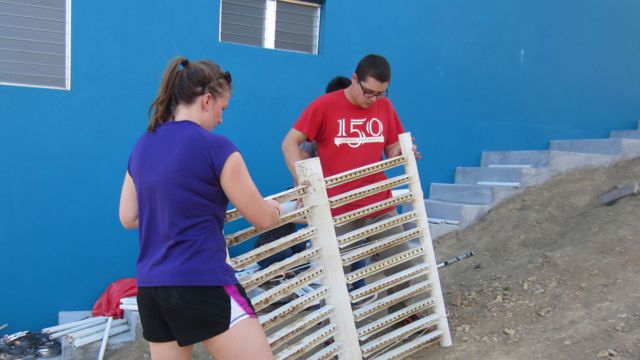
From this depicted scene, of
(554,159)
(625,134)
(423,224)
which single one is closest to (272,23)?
(423,224)

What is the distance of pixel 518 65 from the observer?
714 cm

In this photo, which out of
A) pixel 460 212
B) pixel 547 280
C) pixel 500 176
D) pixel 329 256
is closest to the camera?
pixel 329 256

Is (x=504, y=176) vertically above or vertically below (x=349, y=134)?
below

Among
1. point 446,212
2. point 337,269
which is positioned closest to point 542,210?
point 446,212

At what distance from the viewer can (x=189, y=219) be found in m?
1.92

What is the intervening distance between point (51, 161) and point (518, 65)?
5.77 metres

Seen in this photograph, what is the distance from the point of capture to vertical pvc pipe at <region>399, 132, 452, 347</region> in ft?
11.6

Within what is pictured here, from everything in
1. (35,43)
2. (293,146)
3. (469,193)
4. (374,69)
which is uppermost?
(35,43)

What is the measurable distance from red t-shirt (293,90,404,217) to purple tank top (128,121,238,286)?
1654mm

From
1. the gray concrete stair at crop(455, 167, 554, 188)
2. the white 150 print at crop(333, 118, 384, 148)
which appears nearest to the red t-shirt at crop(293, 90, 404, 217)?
the white 150 print at crop(333, 118, 384, 148)

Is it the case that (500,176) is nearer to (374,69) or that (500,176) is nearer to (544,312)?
(544,312)

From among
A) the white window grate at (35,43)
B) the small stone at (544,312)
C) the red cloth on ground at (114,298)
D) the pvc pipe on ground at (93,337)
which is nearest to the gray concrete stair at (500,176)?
the small stone at (544,312)

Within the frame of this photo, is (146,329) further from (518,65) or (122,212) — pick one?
(518,65)

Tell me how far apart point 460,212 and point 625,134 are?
3.41 meters
